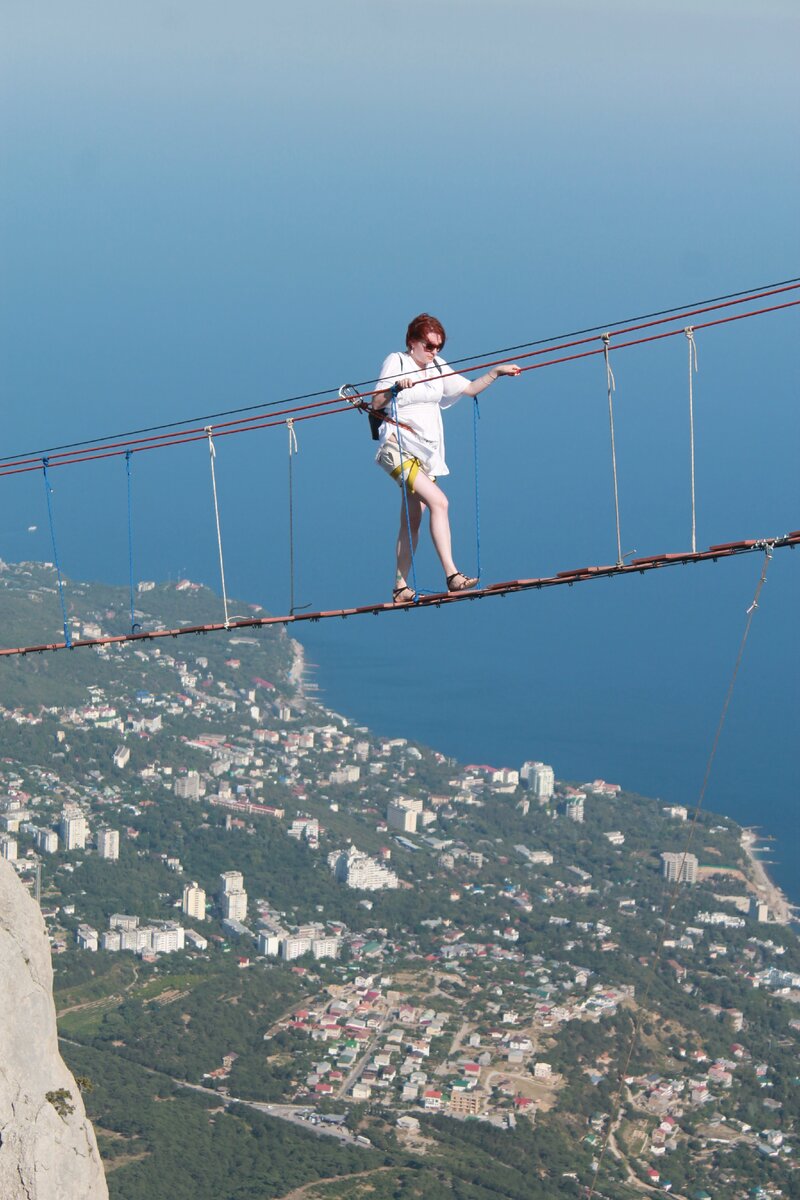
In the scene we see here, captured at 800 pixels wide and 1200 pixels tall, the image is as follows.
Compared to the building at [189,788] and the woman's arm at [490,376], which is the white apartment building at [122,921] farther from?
the woman's arm at [490,376]

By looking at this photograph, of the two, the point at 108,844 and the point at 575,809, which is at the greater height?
the point at 108,844

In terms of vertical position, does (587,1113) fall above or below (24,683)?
below

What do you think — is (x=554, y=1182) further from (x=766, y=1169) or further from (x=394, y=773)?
(x=394, y=773)

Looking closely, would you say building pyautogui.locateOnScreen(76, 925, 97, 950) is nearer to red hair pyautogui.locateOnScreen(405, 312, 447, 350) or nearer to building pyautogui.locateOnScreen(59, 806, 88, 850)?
building pyautogui.locateOnScreen(59, 806, 88, 850)

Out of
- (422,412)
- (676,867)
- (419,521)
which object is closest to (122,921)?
(676,867)

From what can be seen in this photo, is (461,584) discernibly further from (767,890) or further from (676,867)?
→ (767,890)

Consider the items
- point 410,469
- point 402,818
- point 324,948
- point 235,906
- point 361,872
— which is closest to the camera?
point 410,469

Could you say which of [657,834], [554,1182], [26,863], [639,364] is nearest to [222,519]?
[639,364]
